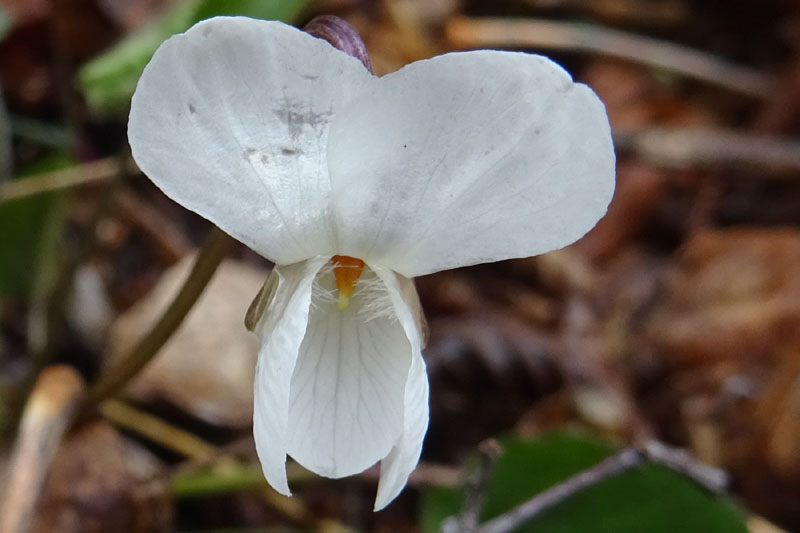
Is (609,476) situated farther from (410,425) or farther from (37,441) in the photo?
(37,441)

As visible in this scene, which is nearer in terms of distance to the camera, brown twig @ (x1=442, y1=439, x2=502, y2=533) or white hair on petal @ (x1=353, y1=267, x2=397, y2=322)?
white hair on petal @ (x1=353, y1=267, x2=397, y2=322)

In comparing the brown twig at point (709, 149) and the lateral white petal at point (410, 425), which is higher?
the lateral white petal at point (410, 425)

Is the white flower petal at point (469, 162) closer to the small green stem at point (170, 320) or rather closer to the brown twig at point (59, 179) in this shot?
the small green stem at point (170, 320)

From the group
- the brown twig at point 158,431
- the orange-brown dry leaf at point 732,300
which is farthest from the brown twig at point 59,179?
the orange-brown dry leaf at point 732,300

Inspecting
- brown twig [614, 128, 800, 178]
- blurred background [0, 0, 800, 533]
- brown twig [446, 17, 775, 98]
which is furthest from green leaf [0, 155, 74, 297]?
brown twig [446, 17, 775, 98]

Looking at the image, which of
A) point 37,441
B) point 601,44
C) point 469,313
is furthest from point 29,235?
point 601,44

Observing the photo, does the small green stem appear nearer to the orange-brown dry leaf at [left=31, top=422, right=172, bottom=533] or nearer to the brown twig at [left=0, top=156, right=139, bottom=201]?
the orange-brown dry leaf at [left=31, top=422, right=172, bottom=533]
